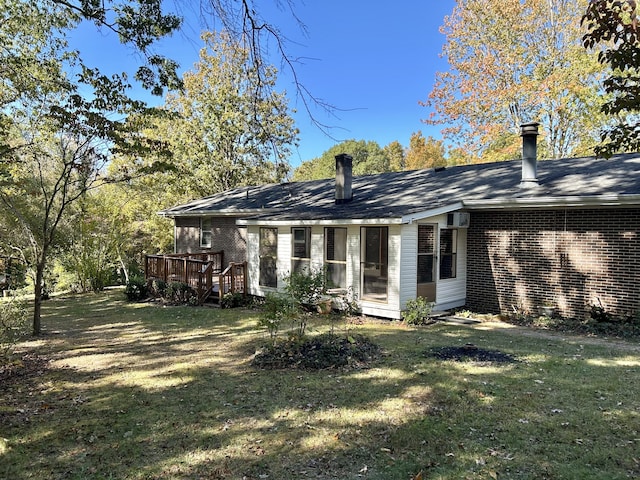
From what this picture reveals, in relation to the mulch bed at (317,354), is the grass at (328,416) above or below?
below

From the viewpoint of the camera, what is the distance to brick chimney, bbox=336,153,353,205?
13062 mm

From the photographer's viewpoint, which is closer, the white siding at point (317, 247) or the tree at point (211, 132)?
the white siding at point (317, 247)

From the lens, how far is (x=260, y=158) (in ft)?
87.5

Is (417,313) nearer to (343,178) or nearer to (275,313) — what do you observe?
(275,313)

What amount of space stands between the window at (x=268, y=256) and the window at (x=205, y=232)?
16.6ft

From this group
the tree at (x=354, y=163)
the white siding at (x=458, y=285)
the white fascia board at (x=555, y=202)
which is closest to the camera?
the white fascia board at (x=555, y=202)

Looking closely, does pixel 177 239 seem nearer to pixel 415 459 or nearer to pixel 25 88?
pixel 25 88

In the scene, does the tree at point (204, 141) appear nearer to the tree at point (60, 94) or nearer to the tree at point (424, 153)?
the tree at point (60, 94)

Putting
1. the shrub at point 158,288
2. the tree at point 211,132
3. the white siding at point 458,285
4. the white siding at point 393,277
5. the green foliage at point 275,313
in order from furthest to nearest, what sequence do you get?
1. the tree at point 211,132
2. the shrub at point 158,288
3. the white siding at point 458,285
4. the white siding at point 393,277
5. the green foliage at point 275,313

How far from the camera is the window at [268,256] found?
1263 centimetres

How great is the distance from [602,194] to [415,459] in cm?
733

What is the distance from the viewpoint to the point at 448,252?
1079cm

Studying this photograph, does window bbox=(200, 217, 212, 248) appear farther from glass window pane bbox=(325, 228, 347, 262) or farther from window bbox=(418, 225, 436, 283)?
window bbox=(418, 225, 436, 283)

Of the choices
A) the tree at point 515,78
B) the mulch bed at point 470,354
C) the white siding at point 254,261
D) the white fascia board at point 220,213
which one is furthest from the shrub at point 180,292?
the tree at point 515,78
